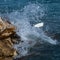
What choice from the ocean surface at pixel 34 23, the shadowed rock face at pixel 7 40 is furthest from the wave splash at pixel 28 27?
the shadowed rock face at pixel 7 40

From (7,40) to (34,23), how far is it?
476 centimetres

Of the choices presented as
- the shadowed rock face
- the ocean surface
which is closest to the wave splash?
the ocean surface

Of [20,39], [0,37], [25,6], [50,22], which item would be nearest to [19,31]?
[20,39]

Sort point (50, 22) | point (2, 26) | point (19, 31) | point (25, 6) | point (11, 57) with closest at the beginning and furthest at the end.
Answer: point (11, 57) < point (2, 26) < point (19, 31) < point (50, 22) < point (25, 6)

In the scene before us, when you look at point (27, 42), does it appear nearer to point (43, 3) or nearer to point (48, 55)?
point (48, 55)

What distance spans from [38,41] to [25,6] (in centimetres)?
885

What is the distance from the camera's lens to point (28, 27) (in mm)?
20062

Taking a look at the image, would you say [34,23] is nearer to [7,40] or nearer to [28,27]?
[28,27]

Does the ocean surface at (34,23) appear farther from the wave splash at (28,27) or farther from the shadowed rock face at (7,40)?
the shadowed rock face at (7,40)

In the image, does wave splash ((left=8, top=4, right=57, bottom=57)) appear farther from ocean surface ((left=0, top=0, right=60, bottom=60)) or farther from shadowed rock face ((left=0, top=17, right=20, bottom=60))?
shadowed rock face ((left=0, top=17, right=20, bottom=60))

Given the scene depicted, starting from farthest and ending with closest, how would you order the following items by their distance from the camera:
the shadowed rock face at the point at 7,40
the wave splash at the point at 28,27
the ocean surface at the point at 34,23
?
1. the wave splash at the point at 28,27
2. the ocean surface at the point at 34,23
3. the shadowed rock face at the point at 7,40

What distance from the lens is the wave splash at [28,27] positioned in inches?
684

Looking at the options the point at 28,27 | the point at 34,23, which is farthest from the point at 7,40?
the point at 34,23

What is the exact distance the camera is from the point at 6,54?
16.2 m
